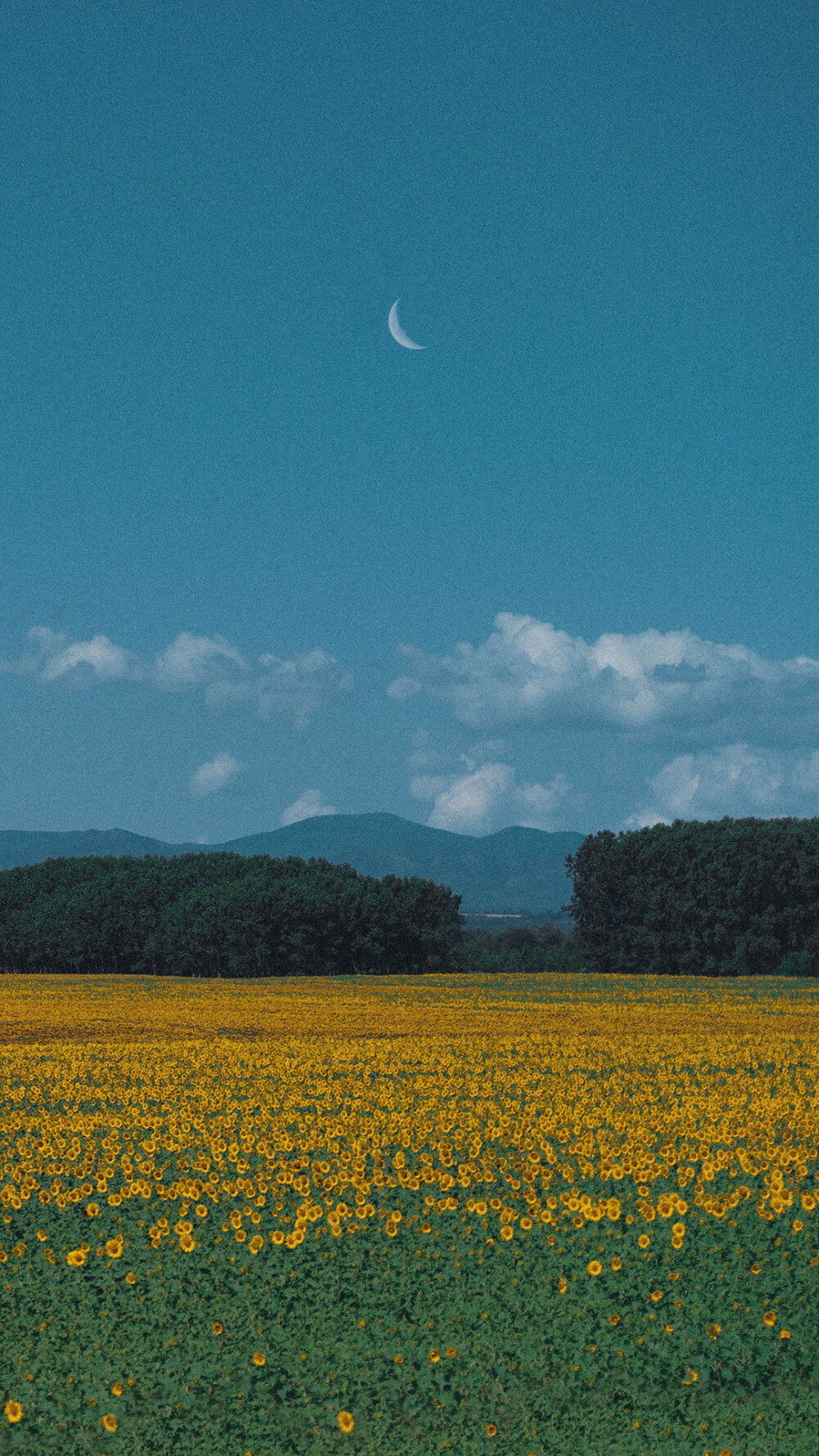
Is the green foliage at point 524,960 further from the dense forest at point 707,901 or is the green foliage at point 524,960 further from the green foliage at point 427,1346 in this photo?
the green foliage at point 427,1346

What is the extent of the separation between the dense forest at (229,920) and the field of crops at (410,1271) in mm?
40699

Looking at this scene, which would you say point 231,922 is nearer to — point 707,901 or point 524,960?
point 524,960

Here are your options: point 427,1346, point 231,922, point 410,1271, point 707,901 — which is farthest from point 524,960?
point 427,1346

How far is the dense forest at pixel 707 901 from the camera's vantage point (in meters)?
59.8

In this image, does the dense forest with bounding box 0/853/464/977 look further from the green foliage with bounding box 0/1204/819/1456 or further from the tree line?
the green foliage with bounding box 0/1204/819/1456

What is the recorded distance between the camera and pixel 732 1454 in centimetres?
794

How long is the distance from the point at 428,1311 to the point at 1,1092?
373 inches

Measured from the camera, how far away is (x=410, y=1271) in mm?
9656

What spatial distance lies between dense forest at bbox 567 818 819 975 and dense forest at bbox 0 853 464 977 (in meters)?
8.75

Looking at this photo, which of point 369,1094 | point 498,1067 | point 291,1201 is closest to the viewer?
point 291,1201

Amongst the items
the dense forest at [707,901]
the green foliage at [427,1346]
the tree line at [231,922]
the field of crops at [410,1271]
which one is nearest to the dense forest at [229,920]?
the tree line at [231,922]

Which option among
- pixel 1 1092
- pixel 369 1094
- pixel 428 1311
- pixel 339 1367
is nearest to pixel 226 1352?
pixel 339 1367

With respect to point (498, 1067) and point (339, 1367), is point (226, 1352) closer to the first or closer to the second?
point (339, 1367)

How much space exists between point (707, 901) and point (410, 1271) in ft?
175
